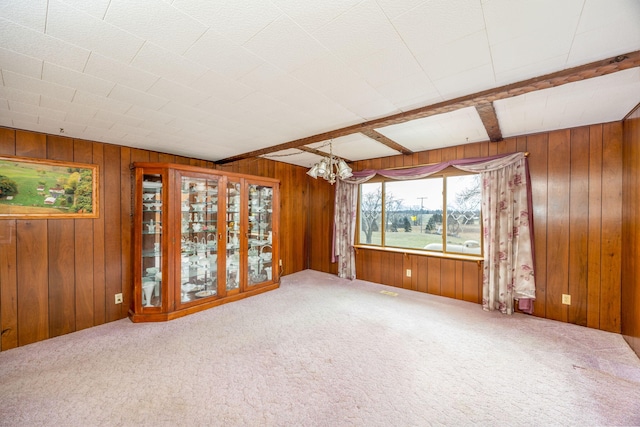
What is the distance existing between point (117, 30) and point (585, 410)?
3.66 meters

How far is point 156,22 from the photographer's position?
1.25m

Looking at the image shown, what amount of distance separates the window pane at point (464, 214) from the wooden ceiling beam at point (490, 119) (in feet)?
2.49

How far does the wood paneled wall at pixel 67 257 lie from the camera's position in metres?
2.61

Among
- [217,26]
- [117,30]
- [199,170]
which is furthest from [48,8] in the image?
[199,170]

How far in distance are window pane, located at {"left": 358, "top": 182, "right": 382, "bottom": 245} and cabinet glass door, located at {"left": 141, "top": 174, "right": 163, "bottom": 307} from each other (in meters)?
3.34

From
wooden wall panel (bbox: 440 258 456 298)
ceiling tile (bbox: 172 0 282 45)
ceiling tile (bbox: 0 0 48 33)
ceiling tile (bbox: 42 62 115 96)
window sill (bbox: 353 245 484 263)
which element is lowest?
wooden wall panel (bbox: 440 258 456 298)

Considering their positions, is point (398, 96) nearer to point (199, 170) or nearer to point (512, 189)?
point (512, 189)

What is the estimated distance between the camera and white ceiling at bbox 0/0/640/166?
120 cm

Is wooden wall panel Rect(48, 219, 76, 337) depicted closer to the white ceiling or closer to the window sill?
the white ceiling

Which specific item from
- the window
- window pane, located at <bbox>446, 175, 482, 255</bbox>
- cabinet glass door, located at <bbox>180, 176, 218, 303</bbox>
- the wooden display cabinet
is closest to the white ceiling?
the wooden display cabinet

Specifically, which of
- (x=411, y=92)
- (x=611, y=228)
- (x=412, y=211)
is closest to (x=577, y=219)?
(x=611, y=228)

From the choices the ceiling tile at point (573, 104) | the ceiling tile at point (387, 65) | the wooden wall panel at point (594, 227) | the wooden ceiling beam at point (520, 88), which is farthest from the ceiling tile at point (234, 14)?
the wooden wall panel at point (594, 227)

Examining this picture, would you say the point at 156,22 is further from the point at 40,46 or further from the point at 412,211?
the point at 412,211

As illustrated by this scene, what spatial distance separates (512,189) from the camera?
10.8 ft
